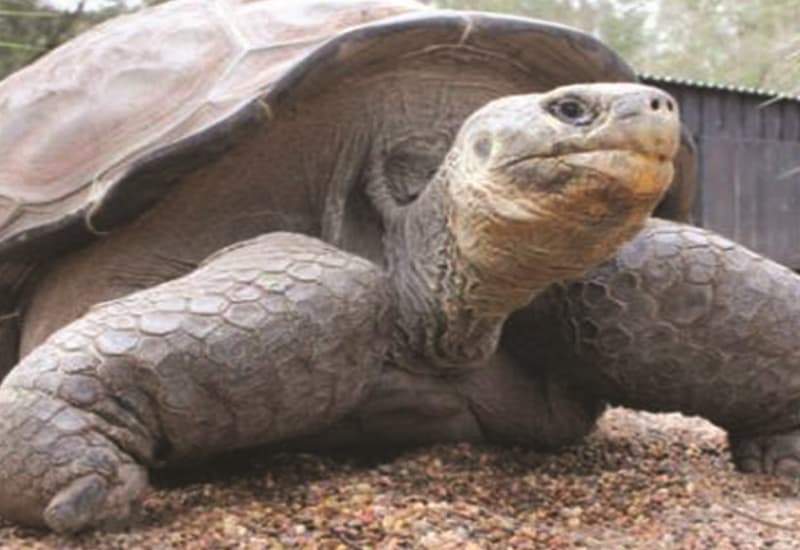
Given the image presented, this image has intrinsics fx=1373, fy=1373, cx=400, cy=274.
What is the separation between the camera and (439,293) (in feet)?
8.29

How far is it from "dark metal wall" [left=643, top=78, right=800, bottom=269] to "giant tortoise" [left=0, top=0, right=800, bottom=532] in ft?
22.9

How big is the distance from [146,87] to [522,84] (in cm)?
80

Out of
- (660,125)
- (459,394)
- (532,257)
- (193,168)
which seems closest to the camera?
(660,125)

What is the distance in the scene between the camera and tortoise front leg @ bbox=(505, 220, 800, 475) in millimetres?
2723

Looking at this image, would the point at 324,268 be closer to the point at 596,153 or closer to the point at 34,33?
the point at 596,153

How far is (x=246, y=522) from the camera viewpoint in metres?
2.19

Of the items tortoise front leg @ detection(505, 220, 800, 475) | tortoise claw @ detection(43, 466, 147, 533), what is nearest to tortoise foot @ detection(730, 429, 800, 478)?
tortoise front leg @ detection(505, 220, 800, 475)

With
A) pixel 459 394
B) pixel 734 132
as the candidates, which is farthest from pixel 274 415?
pixel 734 132

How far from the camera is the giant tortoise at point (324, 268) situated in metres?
2.22

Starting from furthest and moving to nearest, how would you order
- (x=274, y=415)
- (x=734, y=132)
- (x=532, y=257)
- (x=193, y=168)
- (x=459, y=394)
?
(x=734, y=132) < (x=459, y=394) < (x=193, y=168) < (x=274, y=415) < (x=532, y=257)

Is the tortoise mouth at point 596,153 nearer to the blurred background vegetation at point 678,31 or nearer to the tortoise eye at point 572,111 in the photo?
the tortoise eye at point 572,111

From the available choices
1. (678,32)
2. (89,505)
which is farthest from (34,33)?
(678,32)

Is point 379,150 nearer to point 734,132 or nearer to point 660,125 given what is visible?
point 660,125

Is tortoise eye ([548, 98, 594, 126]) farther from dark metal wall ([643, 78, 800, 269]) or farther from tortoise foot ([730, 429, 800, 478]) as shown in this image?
dark metal wall ([643, 78, 800, 269])
